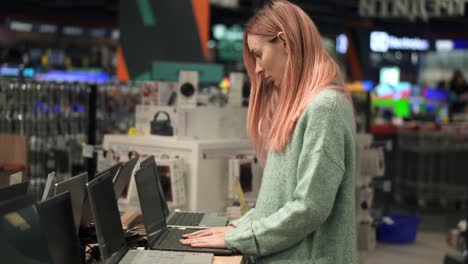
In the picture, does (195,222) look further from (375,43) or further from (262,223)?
(375,43)

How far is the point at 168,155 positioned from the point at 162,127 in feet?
1.03

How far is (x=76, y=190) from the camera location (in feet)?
9.27

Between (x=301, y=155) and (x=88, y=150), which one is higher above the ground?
(x=301, y=155)

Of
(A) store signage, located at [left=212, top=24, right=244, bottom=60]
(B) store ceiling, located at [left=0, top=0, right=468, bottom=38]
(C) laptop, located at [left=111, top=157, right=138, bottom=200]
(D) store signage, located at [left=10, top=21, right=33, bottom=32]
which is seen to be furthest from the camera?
(B) store ceiling, located at [left=0, top=0, right=468, bottom=38]

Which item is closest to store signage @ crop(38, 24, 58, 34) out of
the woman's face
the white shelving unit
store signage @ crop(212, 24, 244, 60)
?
store signage @ crop(212, 24, 244, 60)

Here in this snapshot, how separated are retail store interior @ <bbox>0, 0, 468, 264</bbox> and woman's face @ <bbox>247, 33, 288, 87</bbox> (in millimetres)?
473

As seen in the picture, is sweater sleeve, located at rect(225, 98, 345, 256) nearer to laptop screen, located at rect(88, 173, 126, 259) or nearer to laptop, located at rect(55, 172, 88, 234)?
laptop screen, located at rect(88, 173, 126, 259)

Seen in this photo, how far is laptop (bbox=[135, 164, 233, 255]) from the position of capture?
3020 mm

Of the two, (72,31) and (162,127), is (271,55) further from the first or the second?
(72,31)

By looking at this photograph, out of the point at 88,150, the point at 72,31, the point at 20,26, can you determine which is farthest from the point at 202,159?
the point at 72,31

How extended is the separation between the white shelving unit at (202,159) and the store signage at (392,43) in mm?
11797

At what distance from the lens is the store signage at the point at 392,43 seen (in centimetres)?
1655

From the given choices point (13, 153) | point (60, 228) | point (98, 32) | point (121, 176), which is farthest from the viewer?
point (98, 32)

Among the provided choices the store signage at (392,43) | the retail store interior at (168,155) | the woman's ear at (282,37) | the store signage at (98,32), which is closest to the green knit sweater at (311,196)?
the retail store interior at (168,155)
